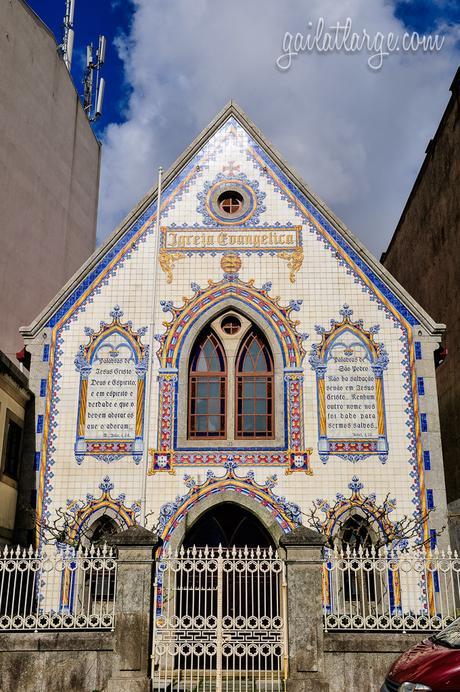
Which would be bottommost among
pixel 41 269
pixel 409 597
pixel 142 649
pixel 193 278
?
pixel 142 649

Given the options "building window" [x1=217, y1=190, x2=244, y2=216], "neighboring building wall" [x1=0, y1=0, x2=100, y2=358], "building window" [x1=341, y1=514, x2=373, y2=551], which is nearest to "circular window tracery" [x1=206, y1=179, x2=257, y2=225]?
"building window" [x1=217, y1=190, x2=244, y2=216]

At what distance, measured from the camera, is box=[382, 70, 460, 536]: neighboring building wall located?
23816mm

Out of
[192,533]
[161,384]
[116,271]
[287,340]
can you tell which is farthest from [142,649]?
[116,271]

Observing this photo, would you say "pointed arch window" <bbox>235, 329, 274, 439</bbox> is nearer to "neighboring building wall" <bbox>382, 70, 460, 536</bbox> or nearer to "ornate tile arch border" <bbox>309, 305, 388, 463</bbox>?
"ornate tile arch border" <bbox>309, 305, 388, 463</bbox>

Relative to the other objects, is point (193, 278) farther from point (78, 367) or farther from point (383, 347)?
Result: point (383, 347)

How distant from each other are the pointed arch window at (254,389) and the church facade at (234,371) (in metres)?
0.03

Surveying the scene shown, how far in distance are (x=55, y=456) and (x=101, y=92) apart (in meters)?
18.0

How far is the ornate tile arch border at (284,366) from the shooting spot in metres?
17.4

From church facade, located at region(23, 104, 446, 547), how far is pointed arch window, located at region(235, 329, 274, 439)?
33mm

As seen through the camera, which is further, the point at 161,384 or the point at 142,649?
the point at 161,384

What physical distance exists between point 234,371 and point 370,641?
7.60 m

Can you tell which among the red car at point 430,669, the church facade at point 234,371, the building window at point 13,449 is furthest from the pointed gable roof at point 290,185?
the red car at point 430,669

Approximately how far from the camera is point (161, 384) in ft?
59.1

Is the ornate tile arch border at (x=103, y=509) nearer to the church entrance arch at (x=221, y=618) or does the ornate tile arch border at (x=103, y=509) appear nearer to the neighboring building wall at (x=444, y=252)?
the church entrance arch at (x=221, y=618)
